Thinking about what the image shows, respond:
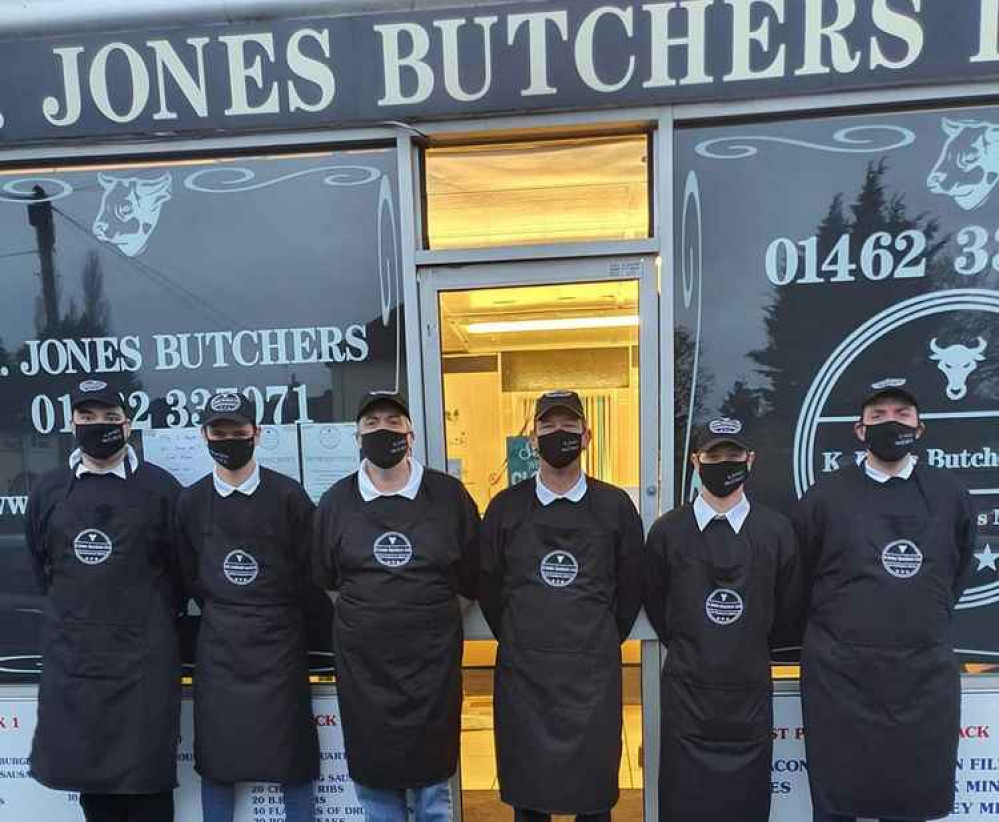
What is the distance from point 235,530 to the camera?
2379mm

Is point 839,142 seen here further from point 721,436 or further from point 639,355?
point 721,436

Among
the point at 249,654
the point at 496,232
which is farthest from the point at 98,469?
the point at 496,232

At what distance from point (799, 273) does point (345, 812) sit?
2.76 metres

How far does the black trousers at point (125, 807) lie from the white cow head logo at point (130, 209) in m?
2.09

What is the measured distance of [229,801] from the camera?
100 inches

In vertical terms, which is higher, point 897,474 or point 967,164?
point 967,164

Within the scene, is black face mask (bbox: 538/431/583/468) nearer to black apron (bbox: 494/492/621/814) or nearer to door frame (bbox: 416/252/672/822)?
black apron (bbox: 494/492/621/814)

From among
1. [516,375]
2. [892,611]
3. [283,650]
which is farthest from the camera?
[516,375]

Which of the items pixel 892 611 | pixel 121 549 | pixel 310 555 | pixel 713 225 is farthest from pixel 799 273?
pixel 121 549

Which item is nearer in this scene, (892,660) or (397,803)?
(892,660)

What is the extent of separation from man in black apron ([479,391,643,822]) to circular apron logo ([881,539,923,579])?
757 mm

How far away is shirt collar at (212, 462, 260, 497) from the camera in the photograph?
2.41 metres

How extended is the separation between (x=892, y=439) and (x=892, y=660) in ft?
2.24

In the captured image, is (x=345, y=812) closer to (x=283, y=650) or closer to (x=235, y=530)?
(x=283, y=650)
